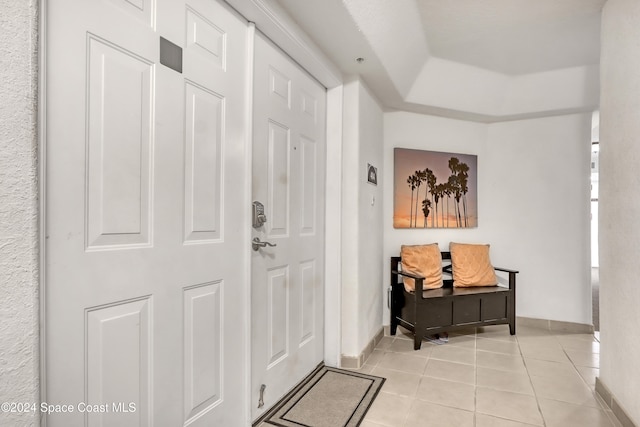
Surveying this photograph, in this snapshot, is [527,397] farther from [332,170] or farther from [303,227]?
[332,170]

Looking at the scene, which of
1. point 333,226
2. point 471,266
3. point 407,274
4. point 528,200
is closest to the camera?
point 333,226

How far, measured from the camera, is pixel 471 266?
11.7 feet

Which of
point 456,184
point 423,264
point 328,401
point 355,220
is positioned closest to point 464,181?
point 456,184

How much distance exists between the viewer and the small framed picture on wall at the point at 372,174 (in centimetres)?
305

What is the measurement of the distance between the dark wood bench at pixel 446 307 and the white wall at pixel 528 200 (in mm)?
175

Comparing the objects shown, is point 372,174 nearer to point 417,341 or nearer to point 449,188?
point 449,188

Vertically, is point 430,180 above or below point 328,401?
above

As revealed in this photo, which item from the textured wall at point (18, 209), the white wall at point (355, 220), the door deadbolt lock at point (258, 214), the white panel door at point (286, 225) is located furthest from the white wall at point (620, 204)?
the textured wall at point (18, 209)

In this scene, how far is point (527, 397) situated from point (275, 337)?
1645 mm

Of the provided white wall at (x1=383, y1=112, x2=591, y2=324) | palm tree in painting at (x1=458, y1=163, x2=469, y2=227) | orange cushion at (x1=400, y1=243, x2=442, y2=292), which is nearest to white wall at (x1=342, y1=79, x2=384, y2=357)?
orange cushion at (x1=400, y1=243, x2=442, y2=292)

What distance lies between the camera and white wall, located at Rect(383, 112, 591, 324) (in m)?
3.64

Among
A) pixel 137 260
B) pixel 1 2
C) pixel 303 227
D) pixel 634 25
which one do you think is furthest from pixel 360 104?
pixel 1 2

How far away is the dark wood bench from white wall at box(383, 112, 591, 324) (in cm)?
18

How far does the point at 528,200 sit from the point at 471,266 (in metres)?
1.02
